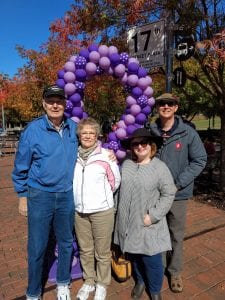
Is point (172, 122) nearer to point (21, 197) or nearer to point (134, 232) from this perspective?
point (134, 232)

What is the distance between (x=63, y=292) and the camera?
10.6ft

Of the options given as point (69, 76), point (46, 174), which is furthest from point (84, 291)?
point (69, 76)

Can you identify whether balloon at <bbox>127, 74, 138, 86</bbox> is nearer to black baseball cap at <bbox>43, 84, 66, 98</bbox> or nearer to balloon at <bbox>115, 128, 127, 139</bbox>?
balloon at <bbox>115, 128, 127, 139</bbox>

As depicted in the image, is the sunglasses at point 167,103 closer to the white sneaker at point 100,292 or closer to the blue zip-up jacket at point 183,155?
the blue zip-up jacket at point 183,155

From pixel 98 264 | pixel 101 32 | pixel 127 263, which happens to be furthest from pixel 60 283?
pixel 101 32

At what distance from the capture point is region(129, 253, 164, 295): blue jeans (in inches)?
119

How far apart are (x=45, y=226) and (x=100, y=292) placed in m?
0.89

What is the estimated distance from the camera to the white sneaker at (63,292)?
3.21 meters

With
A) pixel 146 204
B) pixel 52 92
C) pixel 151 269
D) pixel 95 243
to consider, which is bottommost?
pixel 151 269

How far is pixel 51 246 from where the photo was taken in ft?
12.2

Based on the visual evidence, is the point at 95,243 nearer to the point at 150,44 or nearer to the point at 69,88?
the point at 69,88

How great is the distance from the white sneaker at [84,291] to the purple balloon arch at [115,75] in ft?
4.76

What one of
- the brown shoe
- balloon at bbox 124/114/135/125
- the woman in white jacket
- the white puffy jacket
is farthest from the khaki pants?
balloon at bbox 124/114/135/125

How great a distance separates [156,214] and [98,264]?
0.90 metres
